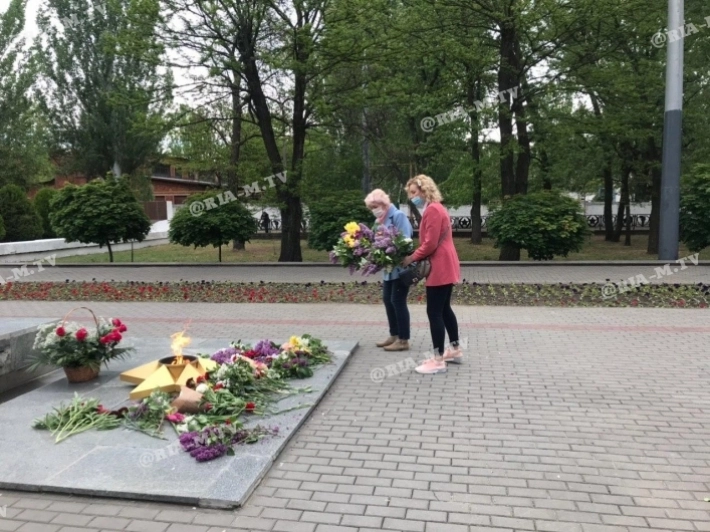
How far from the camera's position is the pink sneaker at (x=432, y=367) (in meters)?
5.89

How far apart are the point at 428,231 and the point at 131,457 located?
3.13 meters

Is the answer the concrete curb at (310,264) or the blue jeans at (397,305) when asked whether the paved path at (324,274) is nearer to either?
the concrete curb at (310,264)

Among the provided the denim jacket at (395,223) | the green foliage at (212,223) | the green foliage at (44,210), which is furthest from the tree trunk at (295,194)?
the green foliage at (44,210)

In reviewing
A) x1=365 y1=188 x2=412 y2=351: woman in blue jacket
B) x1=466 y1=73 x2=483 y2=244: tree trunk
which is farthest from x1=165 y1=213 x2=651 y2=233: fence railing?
x1=365 y1=188 x2=412 y2=351: woman in blue jacket

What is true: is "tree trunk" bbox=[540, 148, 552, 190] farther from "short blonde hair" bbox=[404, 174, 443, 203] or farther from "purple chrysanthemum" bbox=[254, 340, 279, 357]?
"purple chrysanthemum" bbox=[254, 340, 279, 357]

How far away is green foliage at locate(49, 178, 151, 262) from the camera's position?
17359mm

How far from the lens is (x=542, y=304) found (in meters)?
9.87

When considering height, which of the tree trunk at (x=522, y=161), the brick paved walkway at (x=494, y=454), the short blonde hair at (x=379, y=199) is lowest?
the brick paved walkway at (x=494, y=454)

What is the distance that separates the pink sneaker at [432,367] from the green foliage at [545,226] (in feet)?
34.0

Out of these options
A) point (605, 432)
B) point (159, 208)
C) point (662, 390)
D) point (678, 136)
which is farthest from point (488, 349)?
point (159, 208)

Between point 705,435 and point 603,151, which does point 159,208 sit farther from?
point 705,435

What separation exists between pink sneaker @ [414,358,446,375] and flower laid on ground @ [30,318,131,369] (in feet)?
9.49

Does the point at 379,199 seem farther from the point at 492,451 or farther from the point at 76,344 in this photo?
the point at 76,344

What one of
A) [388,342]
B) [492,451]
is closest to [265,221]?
[388,342]
